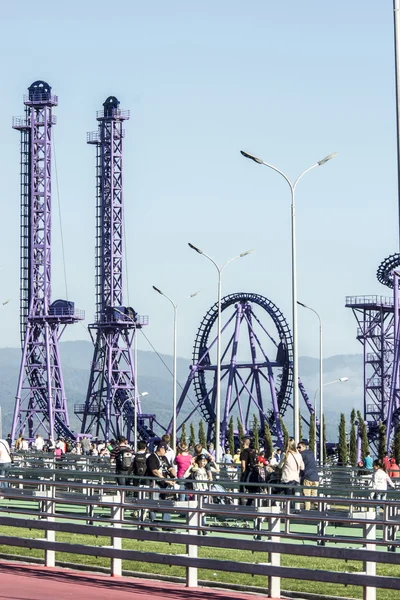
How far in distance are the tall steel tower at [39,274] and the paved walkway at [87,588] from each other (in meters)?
81.3

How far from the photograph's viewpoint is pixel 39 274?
331 ft

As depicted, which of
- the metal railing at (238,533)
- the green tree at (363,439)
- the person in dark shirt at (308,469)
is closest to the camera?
the metal railing at (238,533)

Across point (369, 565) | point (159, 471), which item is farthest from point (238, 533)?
point (159, 471)

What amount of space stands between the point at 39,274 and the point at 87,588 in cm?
8479

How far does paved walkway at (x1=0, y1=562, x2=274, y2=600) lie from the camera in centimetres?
1587

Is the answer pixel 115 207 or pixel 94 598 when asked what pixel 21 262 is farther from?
pixel 94 598

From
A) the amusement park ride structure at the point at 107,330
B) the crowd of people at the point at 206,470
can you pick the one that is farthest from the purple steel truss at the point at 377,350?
the crowd of people at the point at 206,470

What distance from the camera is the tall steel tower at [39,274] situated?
328ft

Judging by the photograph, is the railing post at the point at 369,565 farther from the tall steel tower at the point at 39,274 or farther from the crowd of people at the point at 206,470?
the tall steel tower at the point at 39,274

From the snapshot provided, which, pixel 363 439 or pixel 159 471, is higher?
pixel 363 439

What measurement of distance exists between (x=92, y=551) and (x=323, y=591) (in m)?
3.21

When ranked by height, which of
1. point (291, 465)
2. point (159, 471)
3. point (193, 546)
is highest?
point (291, 465)

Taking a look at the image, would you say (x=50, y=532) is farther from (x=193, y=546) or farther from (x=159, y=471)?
(x=159, y=471)

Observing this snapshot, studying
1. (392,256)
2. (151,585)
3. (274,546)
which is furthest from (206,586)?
(392,256)
